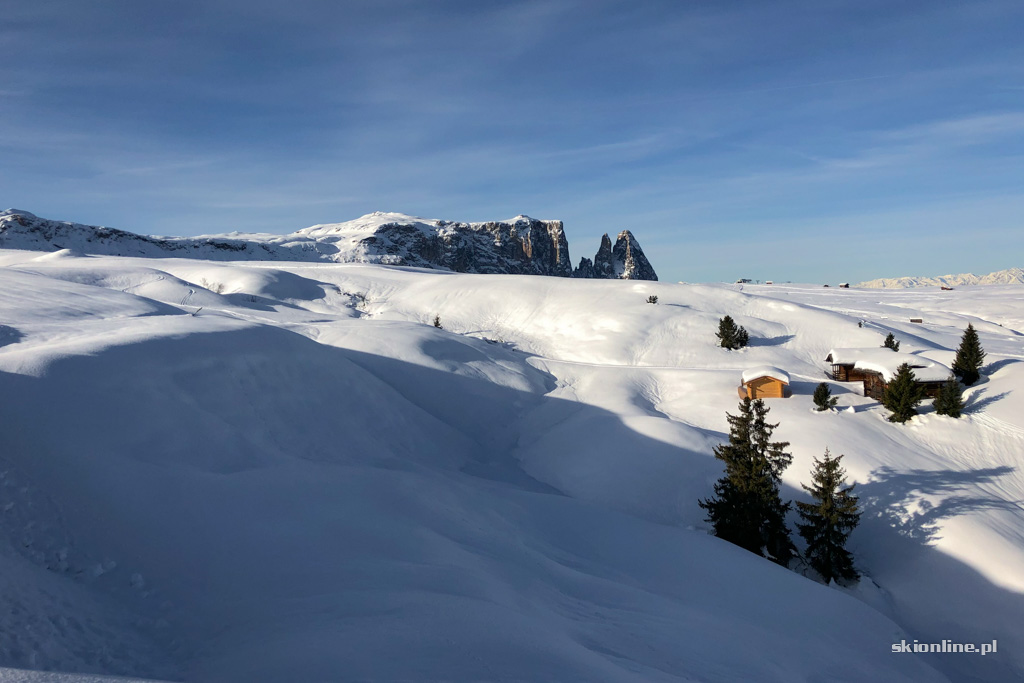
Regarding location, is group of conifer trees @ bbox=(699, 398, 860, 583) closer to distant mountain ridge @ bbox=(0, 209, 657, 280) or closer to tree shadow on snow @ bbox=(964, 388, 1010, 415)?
tree shadow on snow @ bbox=(964, 388, 1010, 415)

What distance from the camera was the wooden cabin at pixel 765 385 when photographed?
32.5 metres

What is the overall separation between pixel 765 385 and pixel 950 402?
8744mm

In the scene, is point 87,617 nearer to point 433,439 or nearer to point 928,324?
point 433,439

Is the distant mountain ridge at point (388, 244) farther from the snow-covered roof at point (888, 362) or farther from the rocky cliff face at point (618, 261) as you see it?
the snow-covered roof at point (888, 362)

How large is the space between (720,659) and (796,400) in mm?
26532

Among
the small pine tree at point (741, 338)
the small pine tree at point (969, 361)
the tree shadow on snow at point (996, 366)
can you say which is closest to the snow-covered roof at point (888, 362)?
the small pine tree at point (969, 361)

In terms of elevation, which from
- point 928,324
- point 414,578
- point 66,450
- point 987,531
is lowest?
point 987,531

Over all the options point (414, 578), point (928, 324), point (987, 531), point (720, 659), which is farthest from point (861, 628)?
point (928, 324)

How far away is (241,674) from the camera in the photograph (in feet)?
20.1

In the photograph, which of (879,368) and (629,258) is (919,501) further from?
(629,258)

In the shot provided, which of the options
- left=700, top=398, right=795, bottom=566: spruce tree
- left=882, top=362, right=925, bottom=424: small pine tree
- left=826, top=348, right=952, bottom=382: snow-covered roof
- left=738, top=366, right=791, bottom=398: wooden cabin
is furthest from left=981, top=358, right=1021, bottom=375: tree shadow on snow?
left=700, top=398, right=795, bottom=566: spruce tree

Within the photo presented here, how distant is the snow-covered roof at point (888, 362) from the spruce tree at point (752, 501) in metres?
17.1

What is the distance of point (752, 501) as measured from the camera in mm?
18750

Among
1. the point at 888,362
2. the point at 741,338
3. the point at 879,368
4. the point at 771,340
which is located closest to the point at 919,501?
the point at 879,368
